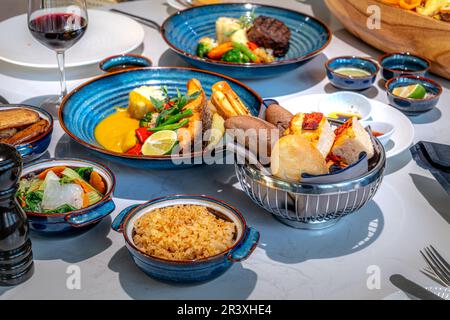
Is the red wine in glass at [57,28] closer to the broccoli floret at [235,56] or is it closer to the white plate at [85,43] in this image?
the white plate at [85,43]

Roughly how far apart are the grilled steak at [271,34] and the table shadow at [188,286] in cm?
109

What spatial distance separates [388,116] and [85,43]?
107 cm

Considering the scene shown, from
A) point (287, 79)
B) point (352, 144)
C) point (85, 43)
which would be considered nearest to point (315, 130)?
point (352, 144)

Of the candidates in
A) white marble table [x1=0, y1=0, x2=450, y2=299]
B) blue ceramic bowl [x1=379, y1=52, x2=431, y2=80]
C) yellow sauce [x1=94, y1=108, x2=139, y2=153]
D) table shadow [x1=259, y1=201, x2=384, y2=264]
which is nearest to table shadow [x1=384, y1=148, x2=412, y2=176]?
white marble table [x1=0, y1=0, x2=450, y2=299]

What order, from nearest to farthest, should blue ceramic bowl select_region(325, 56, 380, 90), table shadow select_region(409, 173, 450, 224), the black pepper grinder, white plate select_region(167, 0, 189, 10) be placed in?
1. the black pepper grinder
2. table shadow select_region(409, 173, 450, 224)
3. blue ceramic bowl select_region(325, 56, 380, 90)
4. white plate select_region(167, 0, 189, 10)

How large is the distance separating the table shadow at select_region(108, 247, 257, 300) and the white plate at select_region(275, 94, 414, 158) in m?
0.52

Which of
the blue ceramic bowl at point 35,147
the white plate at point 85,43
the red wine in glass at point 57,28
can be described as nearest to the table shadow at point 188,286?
the blue ceramic bowl at point 35,147

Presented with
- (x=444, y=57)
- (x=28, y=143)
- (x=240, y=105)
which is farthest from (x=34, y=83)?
(x=444, y=57)

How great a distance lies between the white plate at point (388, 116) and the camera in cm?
146

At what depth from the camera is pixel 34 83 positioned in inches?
72.9

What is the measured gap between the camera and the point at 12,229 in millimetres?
1007

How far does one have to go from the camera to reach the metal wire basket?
3.58ft

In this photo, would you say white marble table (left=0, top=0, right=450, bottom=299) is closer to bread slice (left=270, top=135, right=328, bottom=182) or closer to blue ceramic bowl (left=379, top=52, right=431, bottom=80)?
bread slice (left=270, top=135, right=328, bottom=182)

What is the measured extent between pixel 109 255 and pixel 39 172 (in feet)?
0.85
